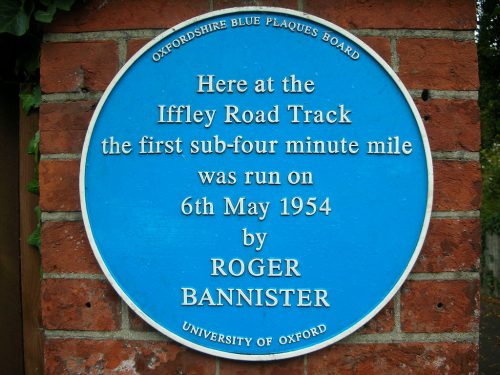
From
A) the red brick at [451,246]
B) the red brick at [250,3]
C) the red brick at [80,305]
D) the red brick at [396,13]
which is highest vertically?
the red brick at [250,3]

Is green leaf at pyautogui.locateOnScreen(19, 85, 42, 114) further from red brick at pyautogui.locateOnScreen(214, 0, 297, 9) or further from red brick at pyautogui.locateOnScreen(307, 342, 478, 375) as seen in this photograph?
red brick at pyautogui.locateOnScreen(307, 342, 478, 375)

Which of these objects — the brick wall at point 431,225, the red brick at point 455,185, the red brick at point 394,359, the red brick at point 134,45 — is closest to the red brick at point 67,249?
the brick wall at point 431,225

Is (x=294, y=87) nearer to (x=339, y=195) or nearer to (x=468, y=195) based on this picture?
(x=339, y=195)

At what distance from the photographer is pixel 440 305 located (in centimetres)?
162

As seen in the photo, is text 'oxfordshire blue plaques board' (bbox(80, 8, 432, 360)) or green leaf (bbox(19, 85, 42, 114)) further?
green leaf (bbox(19, 85, 42, 114))

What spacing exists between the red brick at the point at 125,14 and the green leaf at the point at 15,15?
0.07m

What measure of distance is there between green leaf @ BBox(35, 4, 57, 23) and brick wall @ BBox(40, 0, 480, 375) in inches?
2.4

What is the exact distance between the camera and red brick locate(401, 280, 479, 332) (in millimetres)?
1621

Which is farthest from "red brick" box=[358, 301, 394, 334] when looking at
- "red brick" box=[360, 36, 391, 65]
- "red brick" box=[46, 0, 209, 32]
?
"red brick" box=[46, 0, 209, 32]

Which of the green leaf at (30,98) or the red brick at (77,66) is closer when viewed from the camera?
the red brick at (77,66)

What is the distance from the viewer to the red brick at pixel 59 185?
5.47 ft

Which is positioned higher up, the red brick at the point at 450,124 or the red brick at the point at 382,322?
the red brick at the point at 450,124

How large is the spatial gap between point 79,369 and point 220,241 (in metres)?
0.58

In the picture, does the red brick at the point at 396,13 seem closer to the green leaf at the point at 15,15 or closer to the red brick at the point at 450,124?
the red brick at the point at 450,124
